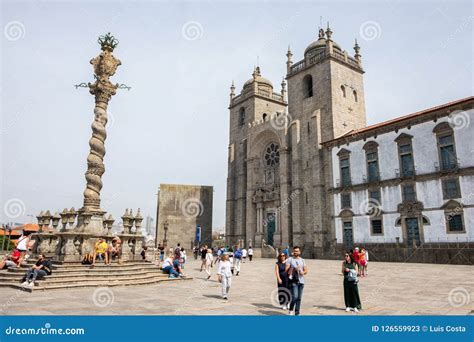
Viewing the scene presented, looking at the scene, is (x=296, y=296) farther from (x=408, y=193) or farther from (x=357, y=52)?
(x=357, y=52)

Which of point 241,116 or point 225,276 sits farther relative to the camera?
point 241,116

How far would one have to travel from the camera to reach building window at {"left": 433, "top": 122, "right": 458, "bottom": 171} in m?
24.4

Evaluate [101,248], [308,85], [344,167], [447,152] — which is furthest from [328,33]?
[101,248]

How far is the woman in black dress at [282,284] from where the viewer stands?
26.6 ft

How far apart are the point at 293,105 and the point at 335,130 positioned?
23.0ft

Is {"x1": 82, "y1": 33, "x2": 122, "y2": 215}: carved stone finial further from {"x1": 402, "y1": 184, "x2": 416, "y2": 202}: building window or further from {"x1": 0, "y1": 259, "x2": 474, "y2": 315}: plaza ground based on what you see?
{"x1": 402, "y1": 184, "x2": 416, "y2": 202}: building window

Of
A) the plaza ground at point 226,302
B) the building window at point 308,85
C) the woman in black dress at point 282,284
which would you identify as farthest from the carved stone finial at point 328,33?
the woman in black dress at point 282,284

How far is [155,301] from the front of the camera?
9.01 m

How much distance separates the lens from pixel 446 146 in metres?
24.8

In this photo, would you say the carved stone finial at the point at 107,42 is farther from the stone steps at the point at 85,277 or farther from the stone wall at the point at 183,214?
the stone wall at the point at 183,214

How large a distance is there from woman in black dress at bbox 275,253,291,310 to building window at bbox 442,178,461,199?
21114 millimetres

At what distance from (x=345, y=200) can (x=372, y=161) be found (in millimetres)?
4291

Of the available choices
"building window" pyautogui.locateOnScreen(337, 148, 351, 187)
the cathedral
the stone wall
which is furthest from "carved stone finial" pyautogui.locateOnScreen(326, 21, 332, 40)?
the stone wall

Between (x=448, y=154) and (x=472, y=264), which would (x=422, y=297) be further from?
(x=448, y=154)
